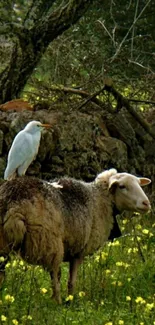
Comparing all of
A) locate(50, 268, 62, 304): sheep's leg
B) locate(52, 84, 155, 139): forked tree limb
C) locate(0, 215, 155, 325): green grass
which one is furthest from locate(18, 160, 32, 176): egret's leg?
locate(50, 268, 62, 304): sheep's leg

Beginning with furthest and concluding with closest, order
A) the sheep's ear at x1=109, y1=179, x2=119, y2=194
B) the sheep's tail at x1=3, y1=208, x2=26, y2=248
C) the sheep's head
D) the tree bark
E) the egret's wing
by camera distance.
A: 1. the tree bark
2. the egret's wing
3. the sheep's ear at x1=109, y1=179, x2=119, y2=194
4. the sheep's head
5. the sheep's tail at x1=3, y1=208, x2=26, y2=248

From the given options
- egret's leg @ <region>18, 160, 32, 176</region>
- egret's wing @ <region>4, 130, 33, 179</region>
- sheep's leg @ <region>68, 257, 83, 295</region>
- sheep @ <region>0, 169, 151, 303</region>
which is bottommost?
egret's leg @ <region>18, 160, 32, 176</region>

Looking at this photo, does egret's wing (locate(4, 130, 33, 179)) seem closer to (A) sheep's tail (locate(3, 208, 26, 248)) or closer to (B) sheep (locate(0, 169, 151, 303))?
(B) sheep (locate(0, 169, 151, 303))

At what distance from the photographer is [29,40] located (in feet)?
53.3

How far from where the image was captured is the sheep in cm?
859

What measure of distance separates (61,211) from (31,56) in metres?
7.59

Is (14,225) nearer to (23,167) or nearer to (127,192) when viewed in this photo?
(127,192)

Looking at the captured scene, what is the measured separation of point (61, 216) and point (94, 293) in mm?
828

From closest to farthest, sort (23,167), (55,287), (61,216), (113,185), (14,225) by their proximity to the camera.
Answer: (14,225)
(55,287)
(61,216)
(113,185)
(23,167)

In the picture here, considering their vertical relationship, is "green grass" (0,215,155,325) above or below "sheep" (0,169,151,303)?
below

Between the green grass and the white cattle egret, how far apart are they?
251cm

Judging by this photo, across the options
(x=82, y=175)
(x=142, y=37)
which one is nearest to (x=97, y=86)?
(x=82, y=175)

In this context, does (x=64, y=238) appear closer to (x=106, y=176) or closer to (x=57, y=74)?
(x=106, y=176)

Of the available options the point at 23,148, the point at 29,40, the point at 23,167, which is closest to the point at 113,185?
the point at 23,148
